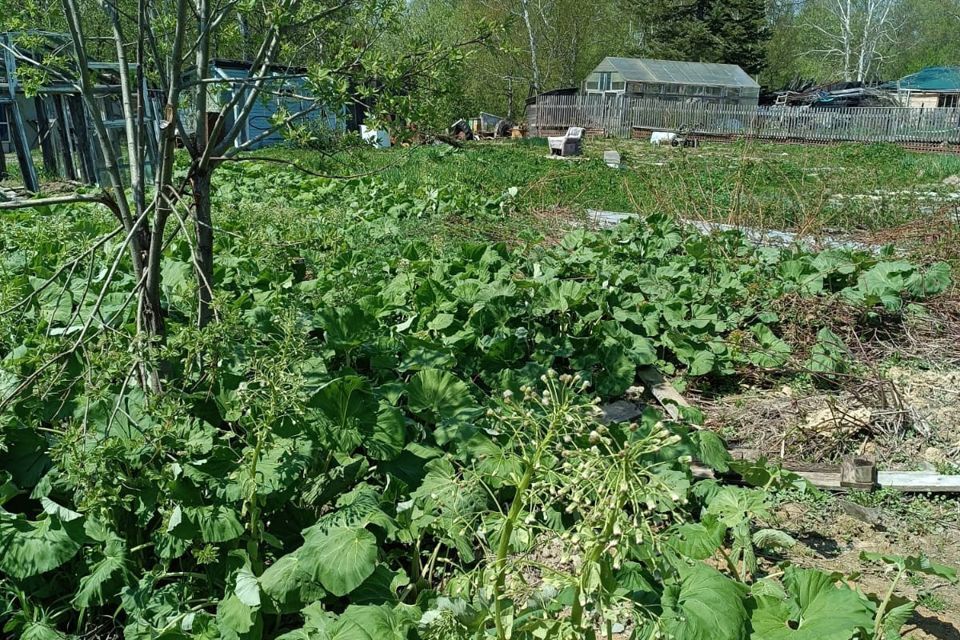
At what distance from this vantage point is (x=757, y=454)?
405cm

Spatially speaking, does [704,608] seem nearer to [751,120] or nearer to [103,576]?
[103,576]

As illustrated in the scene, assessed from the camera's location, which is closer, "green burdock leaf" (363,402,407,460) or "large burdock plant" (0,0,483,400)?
"green burdock leaf" (363,402,407,460)

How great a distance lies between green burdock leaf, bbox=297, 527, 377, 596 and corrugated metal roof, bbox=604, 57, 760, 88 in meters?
35.5

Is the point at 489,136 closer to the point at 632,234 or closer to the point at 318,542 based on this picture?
the point at 632,234

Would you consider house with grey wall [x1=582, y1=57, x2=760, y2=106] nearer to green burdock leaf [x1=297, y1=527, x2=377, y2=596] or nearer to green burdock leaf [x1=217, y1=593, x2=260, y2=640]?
green burdock leaf [x1=297, y1=527, x2=377, y2=596]

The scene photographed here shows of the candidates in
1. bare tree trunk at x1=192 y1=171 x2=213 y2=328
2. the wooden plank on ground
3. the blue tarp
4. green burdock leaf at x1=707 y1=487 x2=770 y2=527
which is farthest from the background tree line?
green burdock leaf at x1=707 y1=487 x2=770 y2=527

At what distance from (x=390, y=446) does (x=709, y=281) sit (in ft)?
11.0

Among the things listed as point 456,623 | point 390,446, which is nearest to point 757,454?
point 390,446

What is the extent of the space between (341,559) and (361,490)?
1.50 ft

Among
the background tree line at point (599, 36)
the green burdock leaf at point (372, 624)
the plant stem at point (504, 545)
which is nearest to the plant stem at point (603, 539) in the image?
the plant stem at point (504, 545)

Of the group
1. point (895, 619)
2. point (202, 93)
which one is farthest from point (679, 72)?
point (895, 619)

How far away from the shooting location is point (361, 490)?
9.63ft

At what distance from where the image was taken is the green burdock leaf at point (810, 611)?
7.39 feet

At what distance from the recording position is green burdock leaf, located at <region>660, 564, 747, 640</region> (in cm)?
221
